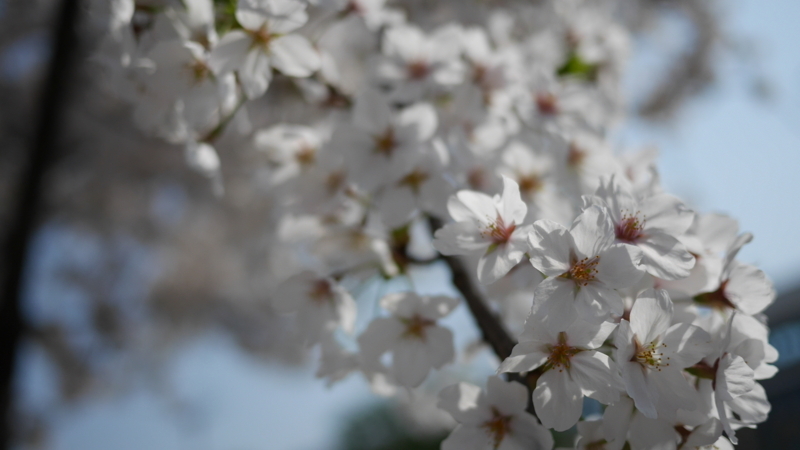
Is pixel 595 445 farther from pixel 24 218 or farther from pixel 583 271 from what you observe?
pixel 24 218

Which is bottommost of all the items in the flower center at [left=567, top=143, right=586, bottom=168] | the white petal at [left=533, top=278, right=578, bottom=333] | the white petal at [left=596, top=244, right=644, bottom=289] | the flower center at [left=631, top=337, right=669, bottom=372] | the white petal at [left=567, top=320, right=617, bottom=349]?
the flower center at [left=567, top=143, right=586, bottom=168]

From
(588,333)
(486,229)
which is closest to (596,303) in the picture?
(588,333)

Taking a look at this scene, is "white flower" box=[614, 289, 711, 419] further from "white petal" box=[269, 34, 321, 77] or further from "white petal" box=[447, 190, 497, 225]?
"white petal" box=[269, 34, 321, 77]

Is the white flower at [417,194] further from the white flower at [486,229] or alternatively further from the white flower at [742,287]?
the white flower at [742,287]

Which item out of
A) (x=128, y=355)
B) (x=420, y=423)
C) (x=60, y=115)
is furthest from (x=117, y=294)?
(x=420, y=423)

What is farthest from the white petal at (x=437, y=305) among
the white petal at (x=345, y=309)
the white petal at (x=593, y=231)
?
the white petal at (x=593, y=231)

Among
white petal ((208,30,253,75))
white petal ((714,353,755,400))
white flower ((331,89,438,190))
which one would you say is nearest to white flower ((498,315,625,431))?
white petal ((714,353,755,400))
